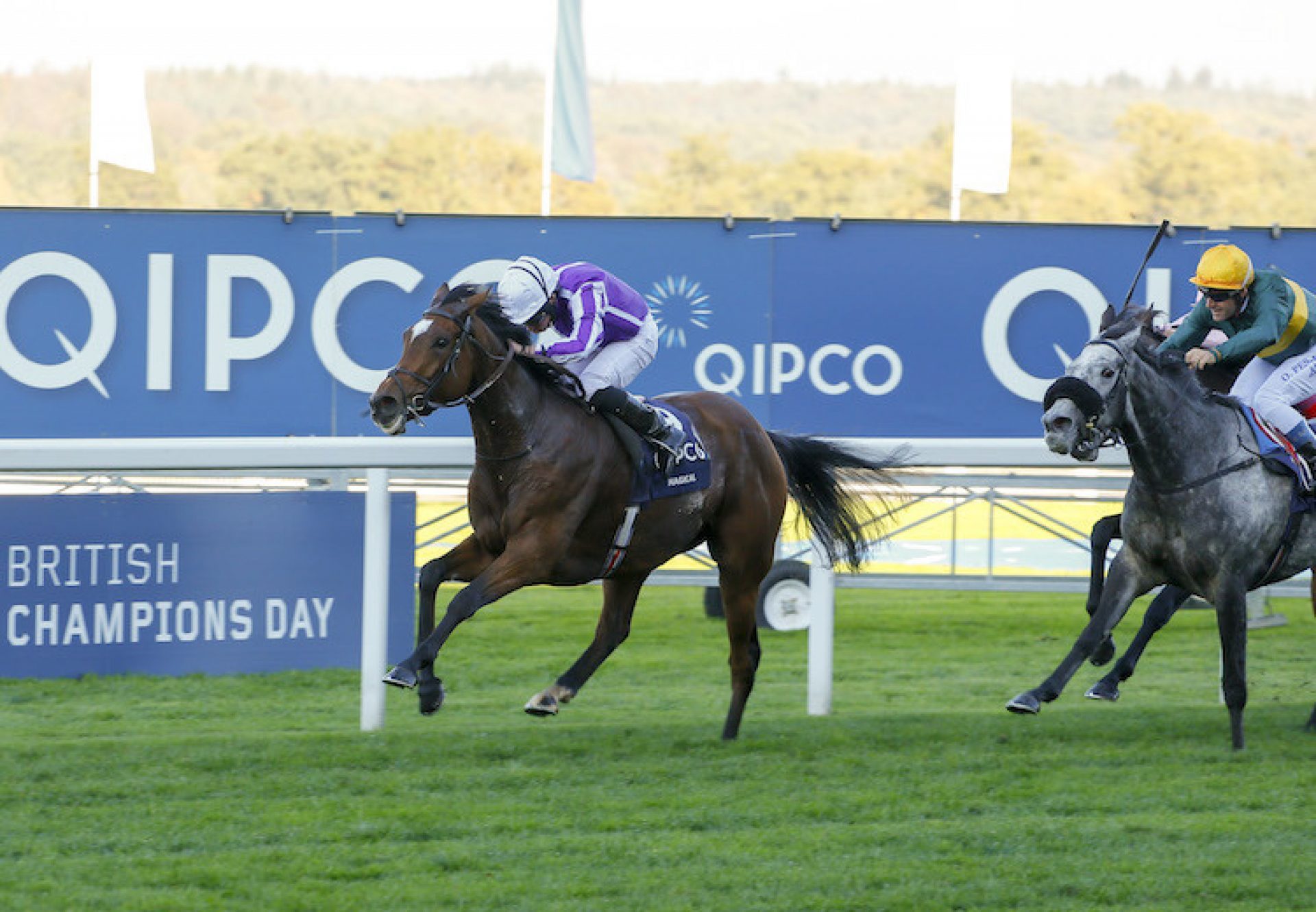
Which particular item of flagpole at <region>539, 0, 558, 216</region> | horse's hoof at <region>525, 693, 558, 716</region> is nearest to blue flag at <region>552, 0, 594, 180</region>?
flagpole at <region>539, 0, 558, 216</region>

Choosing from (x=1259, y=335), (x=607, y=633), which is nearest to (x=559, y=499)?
(x=607, y=633)

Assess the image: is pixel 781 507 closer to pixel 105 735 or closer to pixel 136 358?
pixel 105 735

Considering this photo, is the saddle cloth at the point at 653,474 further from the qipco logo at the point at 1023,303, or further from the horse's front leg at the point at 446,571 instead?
the qipco logo at the point at 1023,303

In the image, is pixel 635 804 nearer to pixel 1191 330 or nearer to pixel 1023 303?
pixel 1191 330

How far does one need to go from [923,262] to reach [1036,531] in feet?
22.5

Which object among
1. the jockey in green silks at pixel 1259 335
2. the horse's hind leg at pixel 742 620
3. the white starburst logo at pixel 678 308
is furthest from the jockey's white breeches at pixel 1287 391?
the white starburst logo at pixel 678 308

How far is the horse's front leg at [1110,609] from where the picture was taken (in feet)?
20.1

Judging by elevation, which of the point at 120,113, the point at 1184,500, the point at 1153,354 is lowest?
the point at 1184,500

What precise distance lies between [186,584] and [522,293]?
196cm

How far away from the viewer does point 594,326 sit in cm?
618

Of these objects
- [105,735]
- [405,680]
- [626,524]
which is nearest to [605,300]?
[626,524]

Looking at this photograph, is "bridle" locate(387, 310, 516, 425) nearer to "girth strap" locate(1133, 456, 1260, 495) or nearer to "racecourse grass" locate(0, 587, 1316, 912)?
"racecourse grass" locate(0, 587, 1316, 912)

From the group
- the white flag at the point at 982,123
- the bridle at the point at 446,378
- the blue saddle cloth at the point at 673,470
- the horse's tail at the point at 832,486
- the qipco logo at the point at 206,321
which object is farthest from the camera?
the white flag at the point at 982,123

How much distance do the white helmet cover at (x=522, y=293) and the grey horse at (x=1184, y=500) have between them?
1817mm
